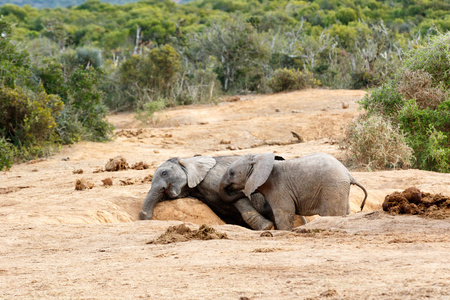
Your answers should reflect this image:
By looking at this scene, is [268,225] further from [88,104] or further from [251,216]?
[88,104]

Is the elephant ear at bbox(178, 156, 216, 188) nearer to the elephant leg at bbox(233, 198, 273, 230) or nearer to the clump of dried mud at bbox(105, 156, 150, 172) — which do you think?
the elephant leg at bbox(233, 198, 273, 230)

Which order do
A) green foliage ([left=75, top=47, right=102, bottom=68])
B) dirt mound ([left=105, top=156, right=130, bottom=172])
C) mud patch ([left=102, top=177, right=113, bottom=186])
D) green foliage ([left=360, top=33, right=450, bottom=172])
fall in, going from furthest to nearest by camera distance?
green foliage ([left=75, top=47, right=102, bottom=68])
dirt mound ([left=105, top=156, right=130, bottom=172])
green foliage ([left=360, top=33, right=450, bottom=172])
mud patch ([left=102, top=177, right=113, bottom=186])

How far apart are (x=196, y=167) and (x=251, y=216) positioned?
3.35 ft

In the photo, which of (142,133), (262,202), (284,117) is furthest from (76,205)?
(284,117)

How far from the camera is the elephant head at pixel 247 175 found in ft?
21.4

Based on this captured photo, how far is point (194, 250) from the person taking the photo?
4.36 meters

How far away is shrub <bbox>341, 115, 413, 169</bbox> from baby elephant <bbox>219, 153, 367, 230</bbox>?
3.23 metres

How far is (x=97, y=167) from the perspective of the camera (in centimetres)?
1077

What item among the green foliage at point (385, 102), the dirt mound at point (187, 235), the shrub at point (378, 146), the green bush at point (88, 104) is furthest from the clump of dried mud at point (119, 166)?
the dirt mound at point (187, 235)

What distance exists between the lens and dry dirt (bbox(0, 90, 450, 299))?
3.24m

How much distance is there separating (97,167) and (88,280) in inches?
283

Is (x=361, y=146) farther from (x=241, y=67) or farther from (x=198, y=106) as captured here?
(x=241, y=67)

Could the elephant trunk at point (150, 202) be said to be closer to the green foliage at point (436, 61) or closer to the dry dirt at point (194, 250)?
the dry dirt at point (194, 250)

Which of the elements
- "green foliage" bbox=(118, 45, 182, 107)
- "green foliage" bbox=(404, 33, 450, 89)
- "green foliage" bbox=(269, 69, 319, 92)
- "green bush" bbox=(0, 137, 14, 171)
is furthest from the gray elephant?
"green foliage" bbox=(269, 69, 319, 92)
